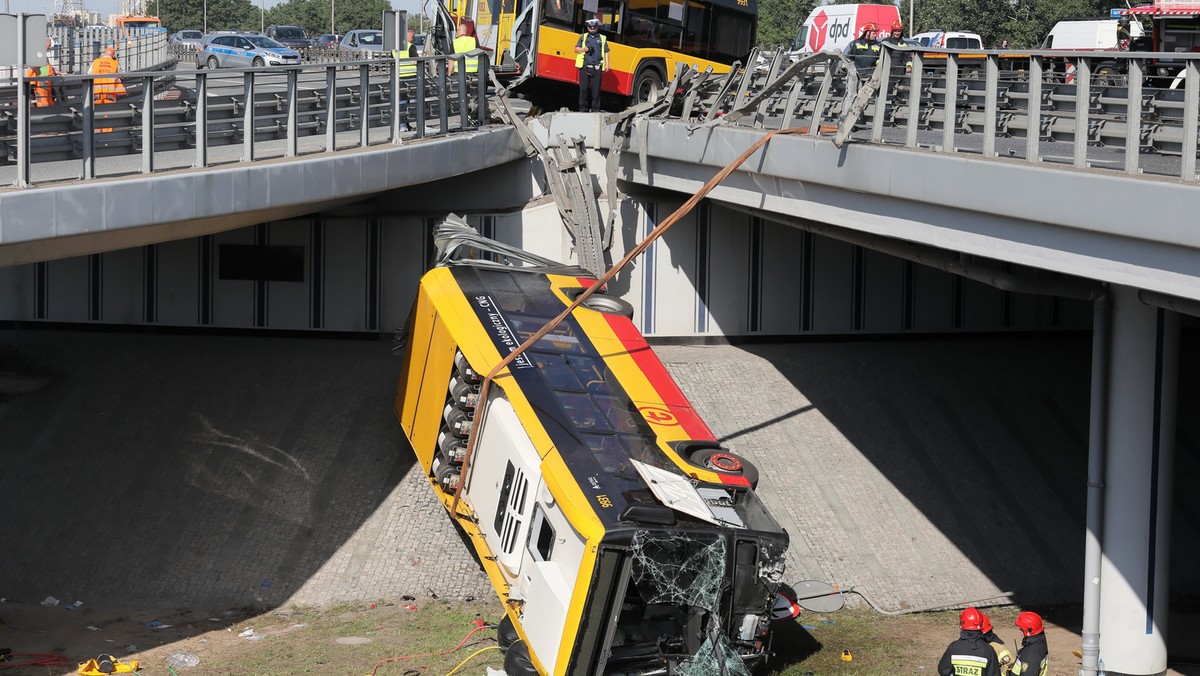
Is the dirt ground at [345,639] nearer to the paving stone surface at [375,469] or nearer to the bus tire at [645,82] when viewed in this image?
the paving stone surface at [375,469]

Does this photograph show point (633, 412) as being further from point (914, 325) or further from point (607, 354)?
point (914, 325)

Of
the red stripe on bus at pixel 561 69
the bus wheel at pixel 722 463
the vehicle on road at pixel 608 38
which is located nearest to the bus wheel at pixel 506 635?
the bus wheel at pixel 722 463

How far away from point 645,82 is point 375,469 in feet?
36.9

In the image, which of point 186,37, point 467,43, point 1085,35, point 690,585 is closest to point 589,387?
point 690,585

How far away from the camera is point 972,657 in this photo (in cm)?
1047

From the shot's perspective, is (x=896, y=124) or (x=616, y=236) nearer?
(x=896, y=124)

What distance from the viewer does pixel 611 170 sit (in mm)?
20438

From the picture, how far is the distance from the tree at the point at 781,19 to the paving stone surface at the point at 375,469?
142 feet

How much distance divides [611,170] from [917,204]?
8.26 m

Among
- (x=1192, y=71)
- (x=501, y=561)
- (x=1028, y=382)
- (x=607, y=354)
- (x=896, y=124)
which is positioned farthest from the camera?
(x=1028, y=382)

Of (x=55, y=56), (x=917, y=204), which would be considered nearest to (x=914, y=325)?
(x=917, y=204)

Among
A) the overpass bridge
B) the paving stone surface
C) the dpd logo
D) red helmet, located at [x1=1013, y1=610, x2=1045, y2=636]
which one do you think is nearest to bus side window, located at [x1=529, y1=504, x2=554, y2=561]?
the paving stone surface

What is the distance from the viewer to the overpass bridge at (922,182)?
1068 cm

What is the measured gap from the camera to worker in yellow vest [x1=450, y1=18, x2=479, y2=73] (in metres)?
20.7
